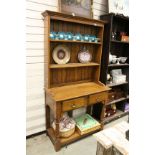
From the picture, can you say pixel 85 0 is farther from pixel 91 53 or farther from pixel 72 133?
pixel 72 133

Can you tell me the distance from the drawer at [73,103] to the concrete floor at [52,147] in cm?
60

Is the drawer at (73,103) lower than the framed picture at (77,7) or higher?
lower

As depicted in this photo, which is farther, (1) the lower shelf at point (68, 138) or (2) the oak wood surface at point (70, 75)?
(1) the lower shelf at point (68, 138)

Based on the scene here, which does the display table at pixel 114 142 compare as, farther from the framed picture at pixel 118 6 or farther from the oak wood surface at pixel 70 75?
the framed picture at pixel 118 6

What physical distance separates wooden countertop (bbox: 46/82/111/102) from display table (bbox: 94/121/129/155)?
2.83ft

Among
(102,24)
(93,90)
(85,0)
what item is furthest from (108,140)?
(85,0)

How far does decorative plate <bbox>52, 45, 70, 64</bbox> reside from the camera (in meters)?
2.31

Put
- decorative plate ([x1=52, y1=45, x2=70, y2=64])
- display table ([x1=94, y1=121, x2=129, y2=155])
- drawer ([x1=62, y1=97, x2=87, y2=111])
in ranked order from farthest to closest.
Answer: decorative plate ([x1=52, y1=45, x2=70, y2=64])
drawer ([x1=62, y1=97, x2=87, y2=111])
display table ([x1=94, y1=121, x2=129, y2=155])

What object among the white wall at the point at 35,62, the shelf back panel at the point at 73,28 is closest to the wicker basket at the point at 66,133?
the white wall at the point at 35,62

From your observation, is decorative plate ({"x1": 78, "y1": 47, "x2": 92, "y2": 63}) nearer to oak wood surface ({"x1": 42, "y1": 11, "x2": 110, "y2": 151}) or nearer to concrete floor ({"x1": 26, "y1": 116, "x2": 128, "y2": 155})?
oak wood surface ({"x1": 42, "y1": 11, "x2": 110, "y2": 151})

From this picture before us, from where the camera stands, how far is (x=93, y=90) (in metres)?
2.43

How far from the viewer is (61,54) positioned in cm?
237

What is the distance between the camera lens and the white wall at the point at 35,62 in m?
2.10

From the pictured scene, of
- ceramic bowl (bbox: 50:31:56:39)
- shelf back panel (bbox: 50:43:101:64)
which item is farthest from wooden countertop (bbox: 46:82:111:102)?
ceramic bowl (bbox: 50:31:56:39)
